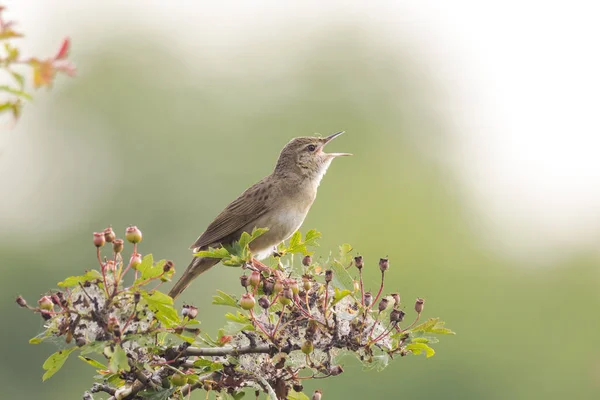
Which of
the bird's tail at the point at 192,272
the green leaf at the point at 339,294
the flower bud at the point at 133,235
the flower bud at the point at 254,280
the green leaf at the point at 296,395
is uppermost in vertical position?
the bird's tail at the point at 192,272

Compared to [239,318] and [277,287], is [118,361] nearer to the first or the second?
[239,318]

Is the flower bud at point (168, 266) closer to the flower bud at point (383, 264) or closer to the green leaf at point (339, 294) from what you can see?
the green leaf at point (339, 294)

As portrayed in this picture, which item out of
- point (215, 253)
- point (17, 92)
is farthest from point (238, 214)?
point (17, 92)

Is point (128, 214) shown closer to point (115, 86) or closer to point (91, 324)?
point (115, 86)

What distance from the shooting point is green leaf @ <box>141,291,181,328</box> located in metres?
3.48

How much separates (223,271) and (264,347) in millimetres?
25976

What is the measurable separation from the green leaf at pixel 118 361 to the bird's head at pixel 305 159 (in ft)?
12.1

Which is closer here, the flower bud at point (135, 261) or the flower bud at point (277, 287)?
the flower bud at point (135, 261)

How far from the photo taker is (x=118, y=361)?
11.0ft

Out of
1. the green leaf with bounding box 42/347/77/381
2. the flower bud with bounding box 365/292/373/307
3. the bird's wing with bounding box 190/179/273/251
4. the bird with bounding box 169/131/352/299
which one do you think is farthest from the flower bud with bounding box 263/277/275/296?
the bird's wing with bounding box 190/179/273/251

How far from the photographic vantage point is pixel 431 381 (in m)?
23.9

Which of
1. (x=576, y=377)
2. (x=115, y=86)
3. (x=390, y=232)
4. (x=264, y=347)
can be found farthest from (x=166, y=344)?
(x=115, y=86)

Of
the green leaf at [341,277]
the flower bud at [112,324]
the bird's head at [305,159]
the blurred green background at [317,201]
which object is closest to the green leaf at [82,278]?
the flower bud at [112,324]

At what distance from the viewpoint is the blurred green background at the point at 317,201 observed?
2591 centimetres
